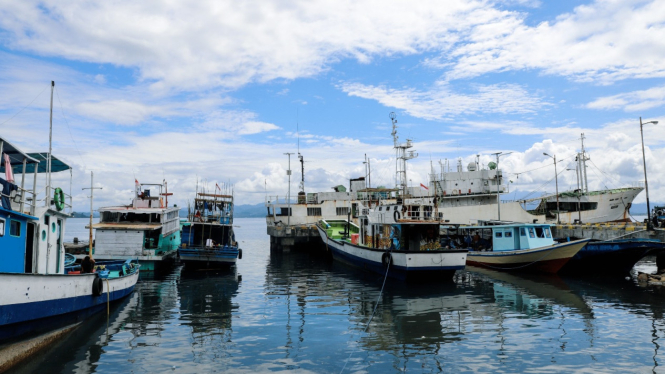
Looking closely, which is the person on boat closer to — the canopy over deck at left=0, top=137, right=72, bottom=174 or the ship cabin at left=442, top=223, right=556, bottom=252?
the canopy over deck at left=0, top=137, right=72, bottom=174

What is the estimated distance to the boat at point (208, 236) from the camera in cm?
3117

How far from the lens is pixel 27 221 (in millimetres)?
14617

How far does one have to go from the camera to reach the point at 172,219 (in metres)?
37.6

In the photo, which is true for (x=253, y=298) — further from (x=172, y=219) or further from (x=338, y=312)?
(x=172, y=219)

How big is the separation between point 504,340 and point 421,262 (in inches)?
419

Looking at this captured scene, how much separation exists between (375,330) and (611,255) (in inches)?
843

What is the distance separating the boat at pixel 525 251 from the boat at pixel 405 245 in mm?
5656

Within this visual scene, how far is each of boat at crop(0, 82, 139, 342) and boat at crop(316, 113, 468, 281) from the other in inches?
619

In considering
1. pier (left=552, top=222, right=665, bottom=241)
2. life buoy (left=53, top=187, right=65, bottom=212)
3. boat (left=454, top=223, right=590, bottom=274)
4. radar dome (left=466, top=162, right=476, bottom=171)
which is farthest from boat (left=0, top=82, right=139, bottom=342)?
radar dome (left=466, top=162, right=476, bottom=171)

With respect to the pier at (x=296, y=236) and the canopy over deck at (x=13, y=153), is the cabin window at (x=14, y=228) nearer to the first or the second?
the canopy over deck at (x=13, y=153)

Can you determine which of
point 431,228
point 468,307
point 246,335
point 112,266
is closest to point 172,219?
point 112,266

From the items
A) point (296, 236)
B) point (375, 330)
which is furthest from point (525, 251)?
point (296, 236)

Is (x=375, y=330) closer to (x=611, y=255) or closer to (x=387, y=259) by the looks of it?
(x=387, y=259)

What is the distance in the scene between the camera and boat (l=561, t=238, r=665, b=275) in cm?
2742
